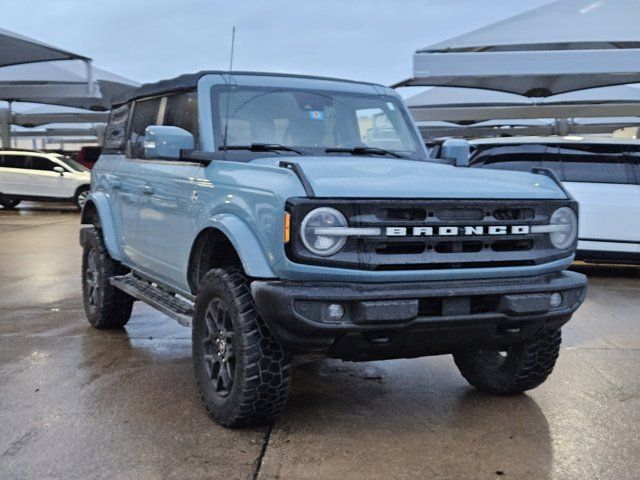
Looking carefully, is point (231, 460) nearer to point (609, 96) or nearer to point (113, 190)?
point (113, 190)

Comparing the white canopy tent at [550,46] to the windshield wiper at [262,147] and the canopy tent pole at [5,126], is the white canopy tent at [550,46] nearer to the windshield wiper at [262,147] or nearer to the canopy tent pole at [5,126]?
the windshield wiper at [262,147]

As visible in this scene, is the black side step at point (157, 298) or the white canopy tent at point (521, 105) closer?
the black side step at point (157, 298)

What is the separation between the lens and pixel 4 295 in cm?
776

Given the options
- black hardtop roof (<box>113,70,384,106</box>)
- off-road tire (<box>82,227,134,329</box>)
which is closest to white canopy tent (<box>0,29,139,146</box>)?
off-road tire (<box>82,227,134,329</box>)

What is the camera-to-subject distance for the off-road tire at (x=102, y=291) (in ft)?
19.4

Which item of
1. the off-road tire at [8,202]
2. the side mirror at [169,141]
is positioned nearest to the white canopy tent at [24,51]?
the off-road tire at [8,202]

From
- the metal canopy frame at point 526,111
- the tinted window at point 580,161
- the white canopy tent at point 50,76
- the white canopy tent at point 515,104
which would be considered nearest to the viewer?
the tinted window at point 580,161

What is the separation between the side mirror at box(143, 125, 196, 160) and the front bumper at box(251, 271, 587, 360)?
1.25 metres

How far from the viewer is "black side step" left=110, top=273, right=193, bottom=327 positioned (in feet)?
14.8

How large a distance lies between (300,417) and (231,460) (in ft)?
2.22

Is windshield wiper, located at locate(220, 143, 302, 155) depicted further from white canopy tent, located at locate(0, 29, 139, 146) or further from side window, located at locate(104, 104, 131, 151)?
white canopy tent, located at locate(0, 29, 139, 146)

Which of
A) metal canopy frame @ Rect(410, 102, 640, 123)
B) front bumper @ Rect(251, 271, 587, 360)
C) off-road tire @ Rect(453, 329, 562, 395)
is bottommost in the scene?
off-road tire @ Rect(453, 329, 562, 395)

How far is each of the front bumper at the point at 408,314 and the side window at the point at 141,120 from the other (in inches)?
95.5

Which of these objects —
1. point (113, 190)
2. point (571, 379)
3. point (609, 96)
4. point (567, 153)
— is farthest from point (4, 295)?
point (609, 96)
